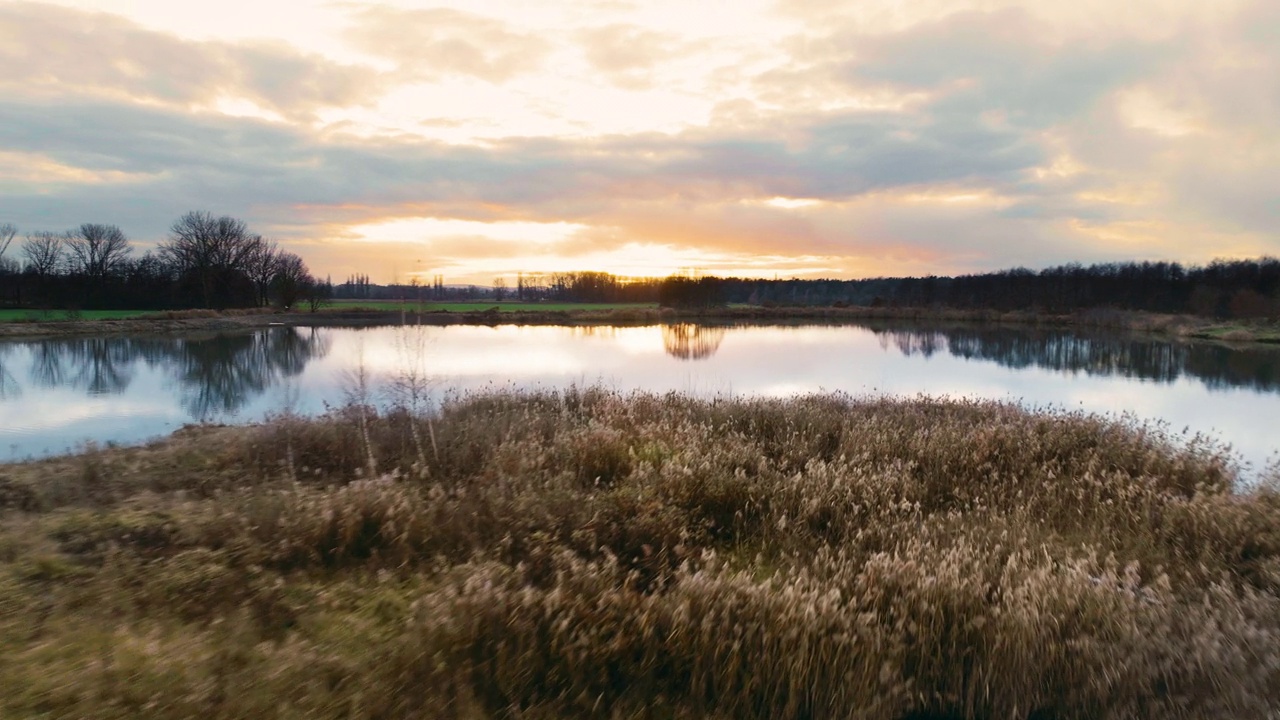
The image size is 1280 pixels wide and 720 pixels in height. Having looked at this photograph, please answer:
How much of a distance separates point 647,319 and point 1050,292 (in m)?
43.9

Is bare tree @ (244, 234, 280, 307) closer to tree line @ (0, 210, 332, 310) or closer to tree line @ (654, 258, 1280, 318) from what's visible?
tree line @ (0, 210, 332, 310)

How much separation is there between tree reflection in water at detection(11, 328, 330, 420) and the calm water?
0.26 ft

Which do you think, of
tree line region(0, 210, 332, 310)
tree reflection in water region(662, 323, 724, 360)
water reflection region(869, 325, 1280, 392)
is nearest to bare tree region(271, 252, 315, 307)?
tree line region(0, 210, 332, 310)

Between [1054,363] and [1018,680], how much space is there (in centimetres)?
2927

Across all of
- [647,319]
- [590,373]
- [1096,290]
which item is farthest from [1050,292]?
[590,373]

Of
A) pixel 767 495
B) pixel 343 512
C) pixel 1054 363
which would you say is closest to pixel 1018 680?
pixel 767 495

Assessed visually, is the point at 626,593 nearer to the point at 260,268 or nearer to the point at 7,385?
the point at 7,385

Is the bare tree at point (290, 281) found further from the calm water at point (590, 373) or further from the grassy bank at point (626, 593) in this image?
the grassy bank at point (626, 593)

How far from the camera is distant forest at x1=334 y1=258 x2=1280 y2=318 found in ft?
193

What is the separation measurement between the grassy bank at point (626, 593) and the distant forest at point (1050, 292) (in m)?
39.1

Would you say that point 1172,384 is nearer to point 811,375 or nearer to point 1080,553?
point 811,375

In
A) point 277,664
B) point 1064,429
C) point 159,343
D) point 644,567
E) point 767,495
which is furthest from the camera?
point 159,343

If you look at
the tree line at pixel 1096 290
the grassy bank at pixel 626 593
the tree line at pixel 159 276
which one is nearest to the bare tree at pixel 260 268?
the tree line at pixel 159 276

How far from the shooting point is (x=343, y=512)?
15.9 ft
